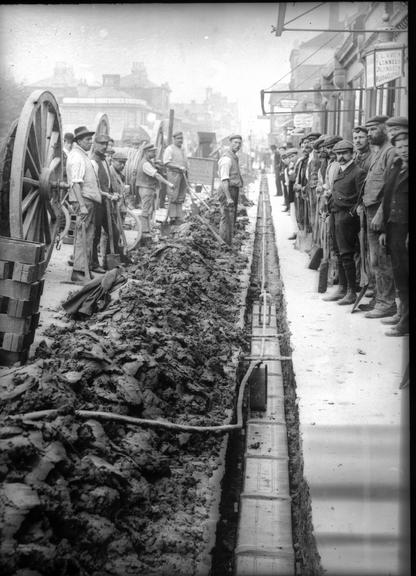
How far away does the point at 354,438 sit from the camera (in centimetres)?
446

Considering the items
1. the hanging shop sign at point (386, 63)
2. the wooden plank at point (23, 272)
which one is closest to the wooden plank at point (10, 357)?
the wooden plank at point (23, 272)

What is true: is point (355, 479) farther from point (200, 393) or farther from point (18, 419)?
point (18, 419)

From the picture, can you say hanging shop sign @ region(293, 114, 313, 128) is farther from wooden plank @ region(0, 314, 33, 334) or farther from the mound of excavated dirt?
wooden plank @ region(0, 314, 33, 334)

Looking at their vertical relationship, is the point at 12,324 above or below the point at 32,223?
below

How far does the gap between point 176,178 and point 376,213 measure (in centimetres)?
731

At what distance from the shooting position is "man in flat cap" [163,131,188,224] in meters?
13.7

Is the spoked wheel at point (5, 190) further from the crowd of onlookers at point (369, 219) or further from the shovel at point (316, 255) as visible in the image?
the shovel at point (316, 255)

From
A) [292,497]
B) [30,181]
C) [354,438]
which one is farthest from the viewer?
[30,181]

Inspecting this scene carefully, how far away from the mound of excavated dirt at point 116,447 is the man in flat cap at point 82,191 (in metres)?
2.75

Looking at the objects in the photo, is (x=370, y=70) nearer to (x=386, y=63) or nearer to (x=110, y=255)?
(x=386, y=63)

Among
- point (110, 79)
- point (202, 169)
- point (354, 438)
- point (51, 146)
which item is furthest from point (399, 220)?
point (202, 169)

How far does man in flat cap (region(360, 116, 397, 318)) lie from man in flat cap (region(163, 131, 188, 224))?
6.65 m

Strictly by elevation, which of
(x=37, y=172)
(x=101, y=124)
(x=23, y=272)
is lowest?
(x=23, y=272)

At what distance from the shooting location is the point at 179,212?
1377 cm
